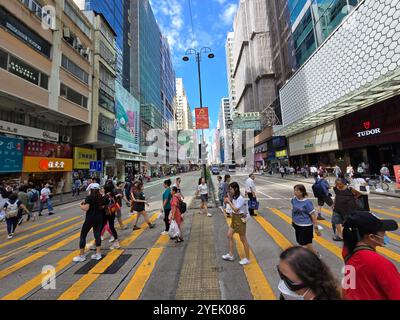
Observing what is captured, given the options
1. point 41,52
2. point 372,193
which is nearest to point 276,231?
point 372,193

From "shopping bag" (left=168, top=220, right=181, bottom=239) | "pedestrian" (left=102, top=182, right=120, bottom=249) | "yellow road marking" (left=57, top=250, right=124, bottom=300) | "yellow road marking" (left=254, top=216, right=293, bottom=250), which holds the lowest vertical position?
"yellow road marking" (left=57, top=250, right=124, bottom=300)

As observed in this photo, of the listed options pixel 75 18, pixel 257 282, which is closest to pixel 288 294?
pixel 257 282

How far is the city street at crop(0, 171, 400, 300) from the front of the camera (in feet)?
12.0

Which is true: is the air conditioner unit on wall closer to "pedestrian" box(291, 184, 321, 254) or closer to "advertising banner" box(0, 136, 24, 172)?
"advertising banner" box(0, 136, 24, 172)

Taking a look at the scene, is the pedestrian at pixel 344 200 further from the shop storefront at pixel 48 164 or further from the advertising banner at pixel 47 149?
the advertising banner at pixel 47 149

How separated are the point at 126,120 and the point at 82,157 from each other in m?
15.4

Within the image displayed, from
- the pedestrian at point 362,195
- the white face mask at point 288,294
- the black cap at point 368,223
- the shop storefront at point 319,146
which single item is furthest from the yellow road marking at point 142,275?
the shop storefront at point 319,146

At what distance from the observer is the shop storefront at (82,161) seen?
2450cm

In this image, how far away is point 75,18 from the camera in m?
22.9

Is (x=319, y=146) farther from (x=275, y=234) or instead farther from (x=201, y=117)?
(x=275, y=234)

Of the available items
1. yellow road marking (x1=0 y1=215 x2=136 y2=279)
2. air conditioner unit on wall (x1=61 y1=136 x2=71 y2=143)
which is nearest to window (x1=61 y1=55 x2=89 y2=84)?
air conditioner unit on wall (x1=61 y1=136 x2=71 y2=143)

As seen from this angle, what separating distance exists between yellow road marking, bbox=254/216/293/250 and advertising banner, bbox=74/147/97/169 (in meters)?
23.5

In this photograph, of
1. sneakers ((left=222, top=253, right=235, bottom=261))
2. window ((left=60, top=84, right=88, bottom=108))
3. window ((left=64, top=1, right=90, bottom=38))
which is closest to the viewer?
sneakers ((left=222, top=253, right=235, bottom=261))
